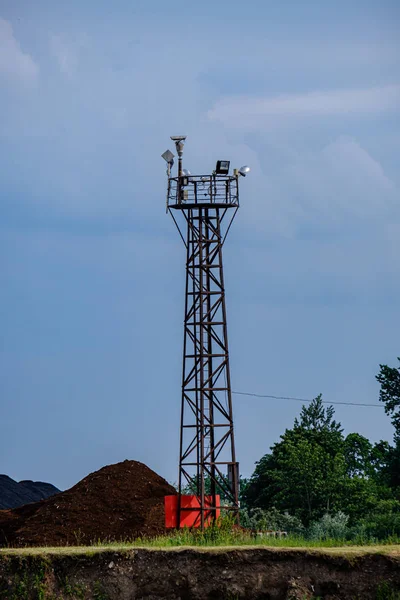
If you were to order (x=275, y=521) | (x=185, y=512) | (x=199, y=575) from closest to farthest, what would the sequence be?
(x=199, y=575), (x=185, y=512), (x=275, y=521)

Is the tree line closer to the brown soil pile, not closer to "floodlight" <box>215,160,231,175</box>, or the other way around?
the brown soil pile

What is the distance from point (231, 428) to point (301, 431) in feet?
82.0

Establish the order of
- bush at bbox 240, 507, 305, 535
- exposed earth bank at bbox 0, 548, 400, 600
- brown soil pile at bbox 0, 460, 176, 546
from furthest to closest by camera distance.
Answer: bush at bbox 240, 507, 305, 535 < brown soil pile at bbox 0, 460, 176, 546 < exposed earth bank at bbox 0, 548, 400, 600

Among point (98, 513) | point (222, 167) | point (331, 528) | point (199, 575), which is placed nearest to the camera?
point (199, 575)

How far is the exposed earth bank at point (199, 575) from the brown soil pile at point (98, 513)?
956cm

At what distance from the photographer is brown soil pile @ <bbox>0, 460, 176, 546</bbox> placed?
45.7 meters

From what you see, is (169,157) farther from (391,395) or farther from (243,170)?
(391,395)

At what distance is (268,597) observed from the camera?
31609mm

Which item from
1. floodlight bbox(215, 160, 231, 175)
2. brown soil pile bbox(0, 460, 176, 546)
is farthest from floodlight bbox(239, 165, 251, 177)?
brown soil pile bbox(0, 460, 176, 546)

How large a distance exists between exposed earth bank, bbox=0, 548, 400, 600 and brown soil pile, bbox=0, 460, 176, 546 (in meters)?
9.56

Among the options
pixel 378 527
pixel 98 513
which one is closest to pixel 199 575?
pixel 98 513

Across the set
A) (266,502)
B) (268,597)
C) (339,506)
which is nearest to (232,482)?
(268,597)

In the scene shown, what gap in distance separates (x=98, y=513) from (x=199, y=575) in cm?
1619

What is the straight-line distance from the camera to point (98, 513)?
47.7m
